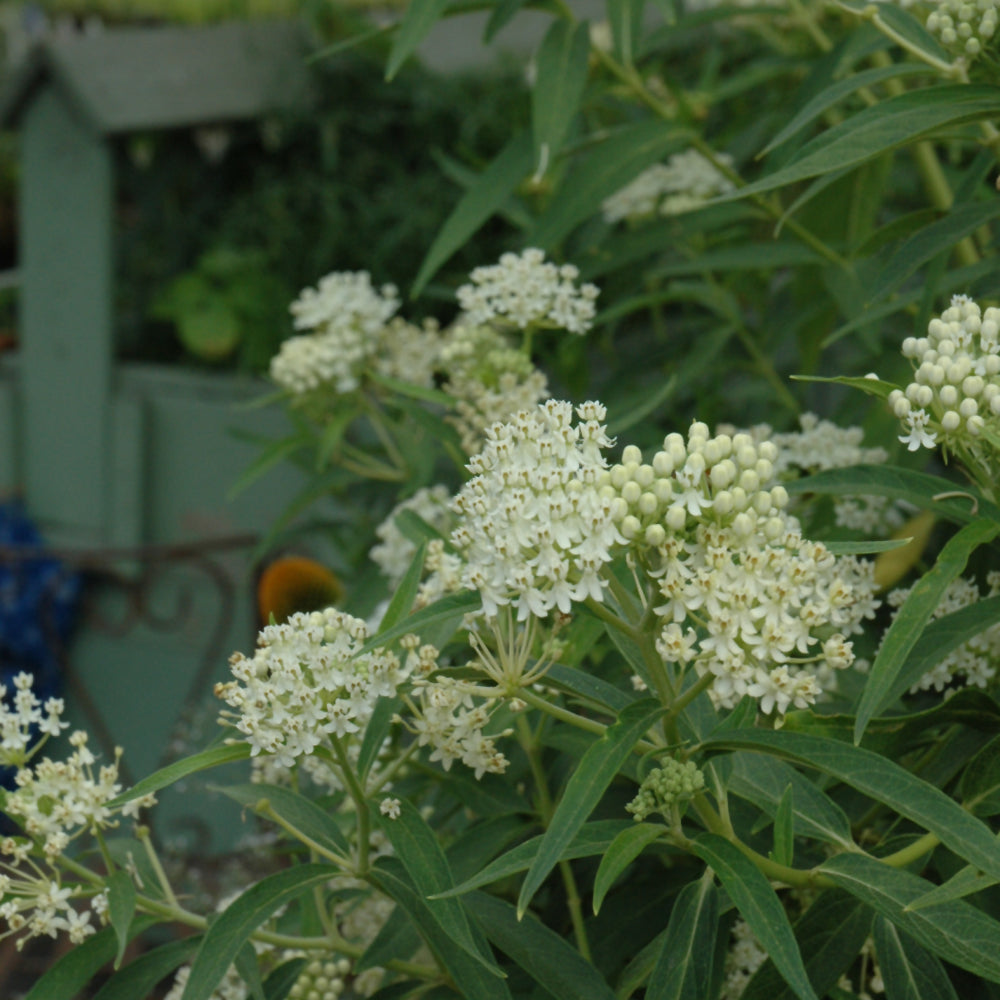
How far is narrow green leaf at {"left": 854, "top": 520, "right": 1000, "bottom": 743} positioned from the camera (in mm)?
721

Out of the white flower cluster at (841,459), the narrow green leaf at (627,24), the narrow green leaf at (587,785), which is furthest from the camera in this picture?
the narrow green leaf at (627,24)

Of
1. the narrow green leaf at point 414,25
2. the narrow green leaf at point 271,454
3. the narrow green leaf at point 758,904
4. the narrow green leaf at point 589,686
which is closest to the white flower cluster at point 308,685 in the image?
the narrow green leaf at point 589,686

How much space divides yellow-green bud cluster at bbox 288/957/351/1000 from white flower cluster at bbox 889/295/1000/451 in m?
0.60

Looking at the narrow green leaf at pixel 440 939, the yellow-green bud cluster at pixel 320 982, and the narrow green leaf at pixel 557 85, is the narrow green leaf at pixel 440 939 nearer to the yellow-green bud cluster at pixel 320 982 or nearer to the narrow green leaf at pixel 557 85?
the yellow-green bud cluster at pixel 320 982

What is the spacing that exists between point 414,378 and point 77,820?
2.41 feet

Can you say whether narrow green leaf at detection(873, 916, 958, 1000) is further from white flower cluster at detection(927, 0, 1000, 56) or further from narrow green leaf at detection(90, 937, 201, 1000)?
white flower cluster at detection(927, 0, 1000, 56)

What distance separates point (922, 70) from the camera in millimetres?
1064

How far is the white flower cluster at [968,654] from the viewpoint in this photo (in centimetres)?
92

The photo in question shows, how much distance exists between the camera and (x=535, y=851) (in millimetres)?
737

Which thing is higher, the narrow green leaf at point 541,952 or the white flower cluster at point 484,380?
the white flower cluster at point 484,380

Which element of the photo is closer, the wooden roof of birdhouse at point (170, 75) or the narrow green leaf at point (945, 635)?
the narrow green leaf at point (945, 635)

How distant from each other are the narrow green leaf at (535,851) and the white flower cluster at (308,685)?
132 mm

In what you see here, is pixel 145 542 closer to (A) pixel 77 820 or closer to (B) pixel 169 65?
(B) pixel 169 65

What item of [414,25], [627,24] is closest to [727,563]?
[414,25]
